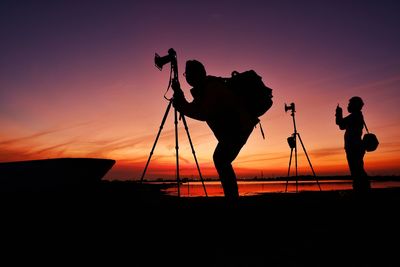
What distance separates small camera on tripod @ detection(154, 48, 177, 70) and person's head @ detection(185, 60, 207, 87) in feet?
5.66

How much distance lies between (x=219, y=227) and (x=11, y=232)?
2206mm

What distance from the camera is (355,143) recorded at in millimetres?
6699

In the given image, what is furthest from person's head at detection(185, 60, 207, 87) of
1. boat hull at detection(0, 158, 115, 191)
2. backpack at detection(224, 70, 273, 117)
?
boat hull at detection(0, 158, 115, 191)

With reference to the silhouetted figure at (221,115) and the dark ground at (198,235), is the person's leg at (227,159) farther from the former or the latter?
the dark ground at (198,235)

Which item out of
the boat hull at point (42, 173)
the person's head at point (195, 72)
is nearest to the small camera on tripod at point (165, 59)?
the person's head at point (195, 72)

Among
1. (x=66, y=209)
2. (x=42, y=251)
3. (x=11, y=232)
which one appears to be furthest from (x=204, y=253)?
(x=66, y=209)

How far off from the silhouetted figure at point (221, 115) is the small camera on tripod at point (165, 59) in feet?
5.82

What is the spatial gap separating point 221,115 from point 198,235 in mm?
1841

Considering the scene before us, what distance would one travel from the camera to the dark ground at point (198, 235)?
2.12 metres

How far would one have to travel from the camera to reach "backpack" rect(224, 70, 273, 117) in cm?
432

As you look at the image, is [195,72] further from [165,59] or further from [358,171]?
→ [358,171]

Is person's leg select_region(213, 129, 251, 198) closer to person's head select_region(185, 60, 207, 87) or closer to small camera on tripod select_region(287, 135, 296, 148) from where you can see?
person's head select_region(185, 60, 207, 87)

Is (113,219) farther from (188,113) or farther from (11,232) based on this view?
(188,113)

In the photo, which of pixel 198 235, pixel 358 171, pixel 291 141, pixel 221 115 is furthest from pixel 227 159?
pixel 291 141
